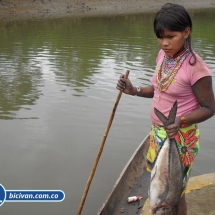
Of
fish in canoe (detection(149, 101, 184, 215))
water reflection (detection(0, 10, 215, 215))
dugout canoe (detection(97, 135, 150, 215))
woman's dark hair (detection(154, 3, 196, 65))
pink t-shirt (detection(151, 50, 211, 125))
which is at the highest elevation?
woman's dark hair (detection(154, 3, 196, 65))

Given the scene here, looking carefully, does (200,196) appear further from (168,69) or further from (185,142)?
(168,69)

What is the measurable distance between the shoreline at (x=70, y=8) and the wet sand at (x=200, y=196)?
19.6 metres

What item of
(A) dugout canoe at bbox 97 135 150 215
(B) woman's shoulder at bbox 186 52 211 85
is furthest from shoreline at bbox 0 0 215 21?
(B) woman's shoulder at bbox 186 52 211 85

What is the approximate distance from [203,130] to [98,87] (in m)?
3.20

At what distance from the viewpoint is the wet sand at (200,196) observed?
3.19 meters

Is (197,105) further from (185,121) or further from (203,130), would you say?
(203,130)

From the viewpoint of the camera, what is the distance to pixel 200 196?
3404mm

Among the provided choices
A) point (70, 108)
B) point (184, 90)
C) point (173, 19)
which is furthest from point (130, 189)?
point (70, 108)

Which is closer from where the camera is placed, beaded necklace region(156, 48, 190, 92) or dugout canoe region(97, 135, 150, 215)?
beaded necklace region(156, 48, 190, 92)

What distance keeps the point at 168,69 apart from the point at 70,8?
23890mm

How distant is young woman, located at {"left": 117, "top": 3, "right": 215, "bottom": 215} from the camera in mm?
2043

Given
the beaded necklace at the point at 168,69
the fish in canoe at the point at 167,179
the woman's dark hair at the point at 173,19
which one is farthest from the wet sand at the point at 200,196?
the woman's dark hair at the point at 173,19

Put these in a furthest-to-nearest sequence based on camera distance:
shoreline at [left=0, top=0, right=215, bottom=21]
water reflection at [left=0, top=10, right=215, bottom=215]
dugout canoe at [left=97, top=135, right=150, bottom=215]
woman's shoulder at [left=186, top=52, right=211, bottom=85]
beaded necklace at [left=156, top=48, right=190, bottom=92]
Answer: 1. shoreline at [left=0, top=0, right=215, bottom=21]
2. water reflection at [left=0, top=10, right=215, bottom=215]
3. dugout canoe at [left=97, top=135, right=150, bottom=215]
4. beaded necklace at [left=156, top=48, right=190, bottom=92]
5. woman's shoulder at [left=186, top=52, right=211, bottom=85]

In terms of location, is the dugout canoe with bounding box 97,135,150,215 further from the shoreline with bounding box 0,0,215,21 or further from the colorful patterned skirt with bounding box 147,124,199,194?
the shoreline with bounding box 0,0,215,21
